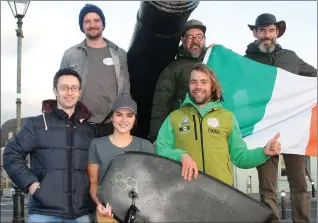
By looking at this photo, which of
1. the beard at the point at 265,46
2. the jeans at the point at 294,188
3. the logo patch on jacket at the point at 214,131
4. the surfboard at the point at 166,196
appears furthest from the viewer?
the beard at the point at 265,46

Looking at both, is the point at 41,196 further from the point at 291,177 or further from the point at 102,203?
the point at 291,177

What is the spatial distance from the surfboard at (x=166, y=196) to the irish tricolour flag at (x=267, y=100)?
2.20 m

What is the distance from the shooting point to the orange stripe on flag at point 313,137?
4.73 meters

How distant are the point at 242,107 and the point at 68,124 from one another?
7.02 feet

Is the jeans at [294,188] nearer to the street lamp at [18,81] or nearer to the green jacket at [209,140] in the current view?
the green jacket at [209,140]

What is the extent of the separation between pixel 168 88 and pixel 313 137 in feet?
5.89

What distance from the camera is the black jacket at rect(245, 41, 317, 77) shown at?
15.6 feet

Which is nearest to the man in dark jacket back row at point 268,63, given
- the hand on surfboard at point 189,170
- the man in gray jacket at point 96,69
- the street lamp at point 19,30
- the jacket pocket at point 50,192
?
the man in gray jacket at point 96,69

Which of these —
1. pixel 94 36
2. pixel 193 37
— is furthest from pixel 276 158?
pixel 94 36

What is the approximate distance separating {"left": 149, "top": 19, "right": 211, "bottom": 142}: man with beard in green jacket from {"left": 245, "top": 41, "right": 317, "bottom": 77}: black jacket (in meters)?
0.88

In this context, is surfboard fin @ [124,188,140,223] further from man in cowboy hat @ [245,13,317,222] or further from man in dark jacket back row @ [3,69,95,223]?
man in cowboy hat @ [245,13,317,222]

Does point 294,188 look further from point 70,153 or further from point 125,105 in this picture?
point 70,153

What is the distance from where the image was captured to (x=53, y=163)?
3217 mm

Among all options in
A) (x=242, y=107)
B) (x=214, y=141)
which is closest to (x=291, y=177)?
(x=242, y=107)
